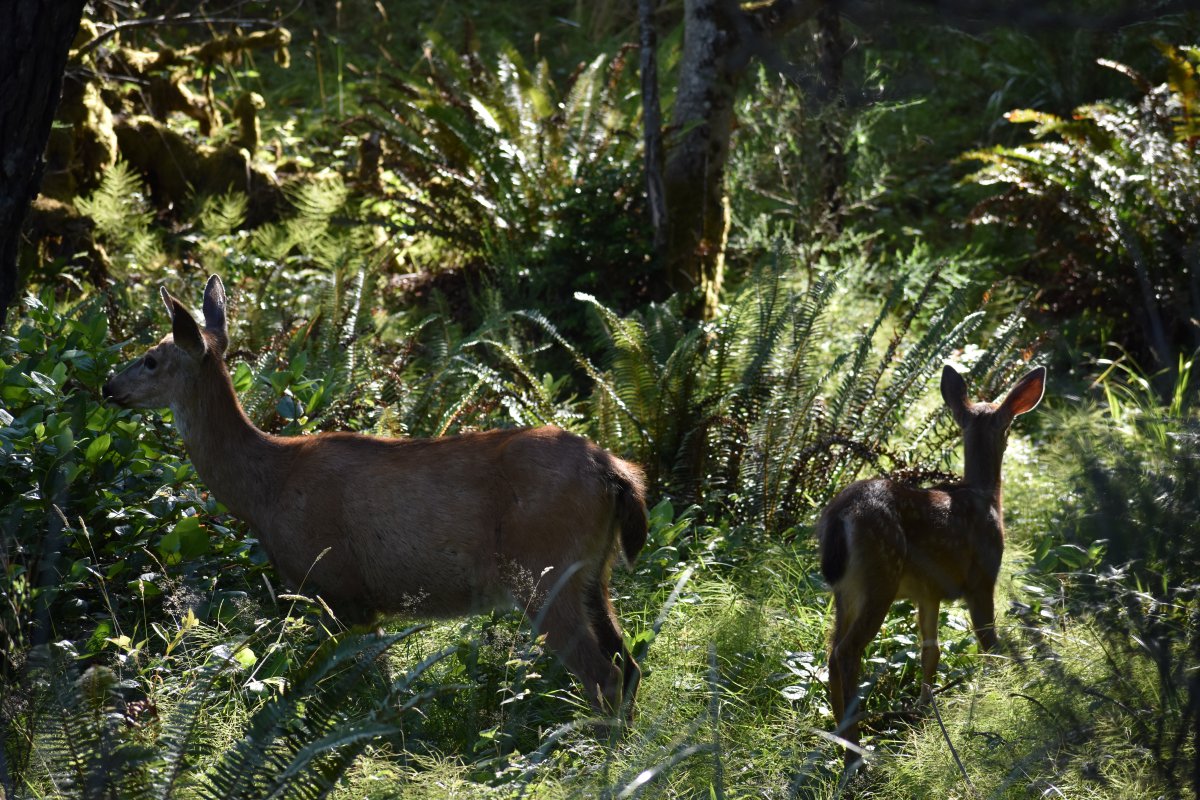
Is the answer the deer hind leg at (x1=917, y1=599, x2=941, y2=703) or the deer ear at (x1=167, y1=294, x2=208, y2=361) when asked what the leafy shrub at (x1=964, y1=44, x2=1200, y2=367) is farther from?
the deer ear at (x1=167, y1=294, x2=208, y2=361)

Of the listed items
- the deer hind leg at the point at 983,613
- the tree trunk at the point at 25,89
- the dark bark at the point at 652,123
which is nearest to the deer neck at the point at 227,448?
the tree trunk at the point at 25,89

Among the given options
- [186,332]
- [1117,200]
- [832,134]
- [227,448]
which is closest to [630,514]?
[227,448]

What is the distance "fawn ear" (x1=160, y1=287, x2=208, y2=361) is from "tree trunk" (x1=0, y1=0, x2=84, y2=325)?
1.08 metres

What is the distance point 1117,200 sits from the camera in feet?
29.0

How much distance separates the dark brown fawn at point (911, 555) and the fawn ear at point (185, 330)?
8.41 feet

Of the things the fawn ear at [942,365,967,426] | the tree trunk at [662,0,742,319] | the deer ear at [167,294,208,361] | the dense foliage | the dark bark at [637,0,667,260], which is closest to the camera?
the dense foliage

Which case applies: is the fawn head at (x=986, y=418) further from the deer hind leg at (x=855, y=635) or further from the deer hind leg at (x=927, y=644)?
the deer hind leg at (x=855, y=635)

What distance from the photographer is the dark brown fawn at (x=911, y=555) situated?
4500 millimetres

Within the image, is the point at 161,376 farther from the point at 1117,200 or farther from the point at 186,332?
the point at 1117,200

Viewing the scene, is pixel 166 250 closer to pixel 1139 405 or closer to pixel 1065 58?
pixel 1139 405

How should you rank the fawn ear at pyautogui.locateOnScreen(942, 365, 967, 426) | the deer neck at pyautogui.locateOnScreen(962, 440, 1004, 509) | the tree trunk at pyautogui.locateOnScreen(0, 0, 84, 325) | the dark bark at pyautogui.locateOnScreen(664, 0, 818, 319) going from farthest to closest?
1. the dark bark at pyautogui.locateOnScreen(664, 0, 818, 319)
2. the fawn ear at pyautogui.locateOnScreen(942, 365, 967, 426)
3. the deer neck at pyautogui.locateOnScreen(962, 440, 1004, 509)
4. the tree trunk at pyautogui.locateOnScreen(0, 0, 84, 325)

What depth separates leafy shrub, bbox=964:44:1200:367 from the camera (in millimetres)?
8664

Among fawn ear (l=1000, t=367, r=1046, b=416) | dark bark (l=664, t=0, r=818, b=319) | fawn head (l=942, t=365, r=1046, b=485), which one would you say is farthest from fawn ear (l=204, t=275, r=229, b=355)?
dark bark (l=664, t=0, r=818, b=319)

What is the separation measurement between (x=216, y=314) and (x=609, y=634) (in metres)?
2.21
